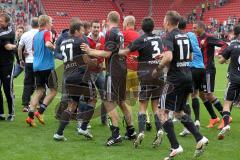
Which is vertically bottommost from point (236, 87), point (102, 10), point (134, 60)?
point (102, 10)

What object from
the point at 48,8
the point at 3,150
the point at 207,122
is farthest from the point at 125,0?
the point at 3,150

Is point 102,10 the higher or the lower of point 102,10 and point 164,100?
the lower

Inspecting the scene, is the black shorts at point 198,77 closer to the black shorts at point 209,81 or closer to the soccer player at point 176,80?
the black shorts at point 209,81

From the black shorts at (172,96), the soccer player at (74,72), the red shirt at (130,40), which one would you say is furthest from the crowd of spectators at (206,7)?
the black shorts at (172,96)

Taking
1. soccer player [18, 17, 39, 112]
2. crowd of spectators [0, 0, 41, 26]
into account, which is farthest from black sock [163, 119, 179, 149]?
crowd of spectators [0, 0, 41, 26]

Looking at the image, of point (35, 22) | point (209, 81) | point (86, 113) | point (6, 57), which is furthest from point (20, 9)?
point (86, 113)

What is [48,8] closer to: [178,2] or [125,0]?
[125,0]

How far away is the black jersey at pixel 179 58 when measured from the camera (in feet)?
22.7

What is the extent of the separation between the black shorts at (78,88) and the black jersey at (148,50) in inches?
38.7

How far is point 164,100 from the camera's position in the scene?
7.00 m

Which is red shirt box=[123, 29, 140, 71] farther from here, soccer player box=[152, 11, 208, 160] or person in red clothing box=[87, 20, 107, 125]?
soccer player box=[152, 11, 208, 160]

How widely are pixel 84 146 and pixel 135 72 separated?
5.52 feet

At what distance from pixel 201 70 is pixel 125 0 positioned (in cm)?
3682

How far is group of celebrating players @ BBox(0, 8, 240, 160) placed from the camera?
22.9 feet
